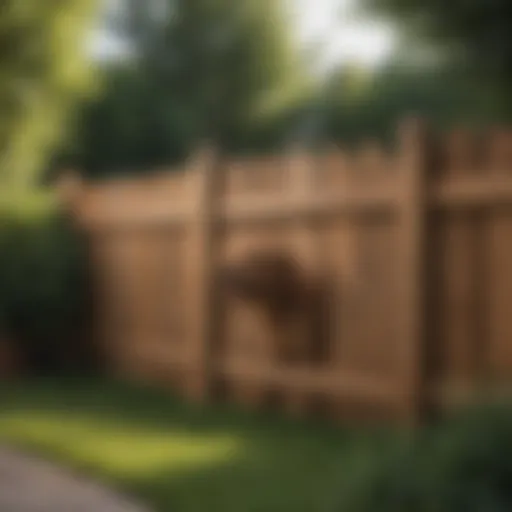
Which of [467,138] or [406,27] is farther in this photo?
[467,138]

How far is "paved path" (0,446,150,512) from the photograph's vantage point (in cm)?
603

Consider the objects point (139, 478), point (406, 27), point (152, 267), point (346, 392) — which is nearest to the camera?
point (406, 27)

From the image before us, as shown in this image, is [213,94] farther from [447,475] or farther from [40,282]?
[447,475]

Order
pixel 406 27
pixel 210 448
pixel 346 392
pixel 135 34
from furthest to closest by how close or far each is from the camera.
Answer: pixel 135 34 < pixel 346 392 < pixel 210 448 < pixel 406 27

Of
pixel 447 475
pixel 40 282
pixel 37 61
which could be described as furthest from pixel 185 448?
pixel 40 282

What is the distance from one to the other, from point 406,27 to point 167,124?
1465cm

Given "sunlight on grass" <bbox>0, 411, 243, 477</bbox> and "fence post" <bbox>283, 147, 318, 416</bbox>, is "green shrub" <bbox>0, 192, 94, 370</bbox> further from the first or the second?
"fence post" <bbox>283, 147, 318, 416</bbox>

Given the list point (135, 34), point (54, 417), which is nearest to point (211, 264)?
point (54, 417)

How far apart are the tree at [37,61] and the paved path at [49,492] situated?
9.93 feet

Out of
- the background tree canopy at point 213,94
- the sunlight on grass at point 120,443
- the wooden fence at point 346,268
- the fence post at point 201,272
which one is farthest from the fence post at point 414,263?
the background tree canopy at point 213,94

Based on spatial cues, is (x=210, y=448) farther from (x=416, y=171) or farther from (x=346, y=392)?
(x=416, y=171)

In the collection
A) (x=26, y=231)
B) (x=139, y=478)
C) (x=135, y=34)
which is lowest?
(x=139, y=478)

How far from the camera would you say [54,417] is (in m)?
8.98

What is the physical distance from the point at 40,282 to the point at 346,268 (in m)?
4.64
